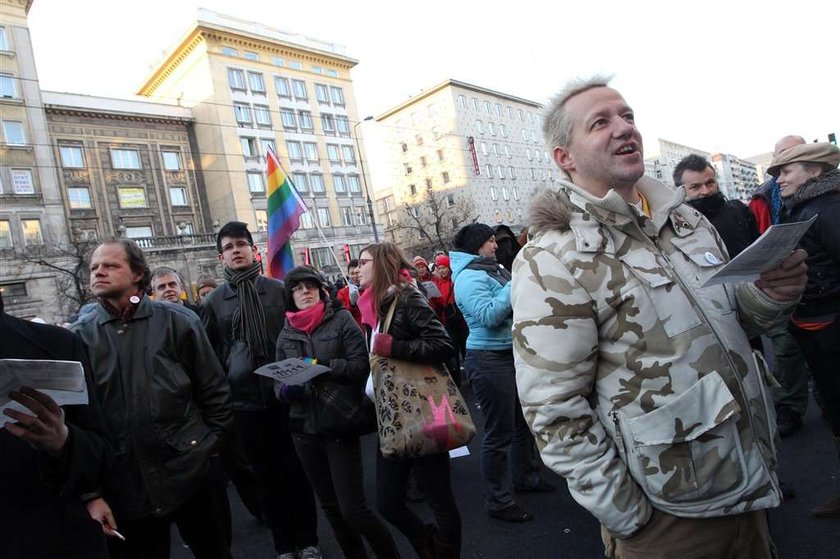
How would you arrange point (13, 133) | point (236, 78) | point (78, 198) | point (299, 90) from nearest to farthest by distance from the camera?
point (13, 133), point (78, 198), point (236, 78), point (299, 90)

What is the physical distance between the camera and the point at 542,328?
167cm

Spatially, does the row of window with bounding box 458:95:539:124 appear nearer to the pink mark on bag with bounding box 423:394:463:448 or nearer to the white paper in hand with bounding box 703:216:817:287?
the pink mark on bag with bounding box 423:394:463:448

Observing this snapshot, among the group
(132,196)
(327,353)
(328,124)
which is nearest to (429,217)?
(328,124)

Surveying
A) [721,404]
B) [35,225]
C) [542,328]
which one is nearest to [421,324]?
[542,328]

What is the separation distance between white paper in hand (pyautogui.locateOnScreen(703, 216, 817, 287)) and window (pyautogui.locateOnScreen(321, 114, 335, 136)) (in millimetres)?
49101

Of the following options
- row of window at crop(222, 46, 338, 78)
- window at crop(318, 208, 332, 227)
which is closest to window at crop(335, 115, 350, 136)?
row of window at crop(222, 46, 338, 78)

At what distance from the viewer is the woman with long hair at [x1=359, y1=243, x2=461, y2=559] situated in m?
2.97

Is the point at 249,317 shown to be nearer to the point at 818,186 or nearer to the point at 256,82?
the point at 818,186

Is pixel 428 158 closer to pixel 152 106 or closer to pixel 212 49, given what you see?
pixel 212 49

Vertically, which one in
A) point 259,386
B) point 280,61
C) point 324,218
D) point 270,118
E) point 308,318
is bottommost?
point 259,386

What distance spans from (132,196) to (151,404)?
40977 mm

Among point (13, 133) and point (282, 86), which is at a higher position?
point (282, 86)

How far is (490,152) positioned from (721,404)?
6542cm

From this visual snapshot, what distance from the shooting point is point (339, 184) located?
4778cm
